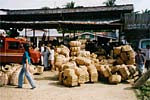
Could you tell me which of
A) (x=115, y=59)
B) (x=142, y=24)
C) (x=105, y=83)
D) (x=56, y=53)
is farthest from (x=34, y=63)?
(x=142, y=24)

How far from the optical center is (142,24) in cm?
2989

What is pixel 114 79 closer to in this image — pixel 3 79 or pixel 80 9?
pixel 3 79

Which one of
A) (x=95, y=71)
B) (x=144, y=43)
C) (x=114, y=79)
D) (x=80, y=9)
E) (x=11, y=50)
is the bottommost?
(x=114, y=79)

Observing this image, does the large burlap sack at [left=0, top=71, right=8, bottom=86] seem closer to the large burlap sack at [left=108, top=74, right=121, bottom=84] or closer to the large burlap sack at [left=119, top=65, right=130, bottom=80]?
the large burlap sack at [left=108, top=74, right=121, bottom=84]

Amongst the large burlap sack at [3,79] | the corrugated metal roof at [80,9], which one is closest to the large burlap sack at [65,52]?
the large burlap sack at [3,79]

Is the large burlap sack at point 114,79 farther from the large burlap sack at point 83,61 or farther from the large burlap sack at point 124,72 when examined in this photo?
the large burlap sack at point 83,61

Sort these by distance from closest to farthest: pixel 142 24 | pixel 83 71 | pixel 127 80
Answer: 1. pixel 83 71
2. pixel 127 80
3. pixel 142 24

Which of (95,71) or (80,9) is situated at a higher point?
(80,9)

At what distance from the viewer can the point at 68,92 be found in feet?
42.0

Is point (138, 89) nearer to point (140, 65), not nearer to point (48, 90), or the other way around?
point (140, 65)

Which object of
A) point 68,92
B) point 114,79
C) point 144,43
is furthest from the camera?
point 144,43

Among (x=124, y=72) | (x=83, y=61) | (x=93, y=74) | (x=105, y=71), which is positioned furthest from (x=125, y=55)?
(x=93, y=74)

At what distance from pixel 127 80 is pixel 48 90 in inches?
178

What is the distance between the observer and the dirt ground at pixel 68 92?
1160 centimetres
